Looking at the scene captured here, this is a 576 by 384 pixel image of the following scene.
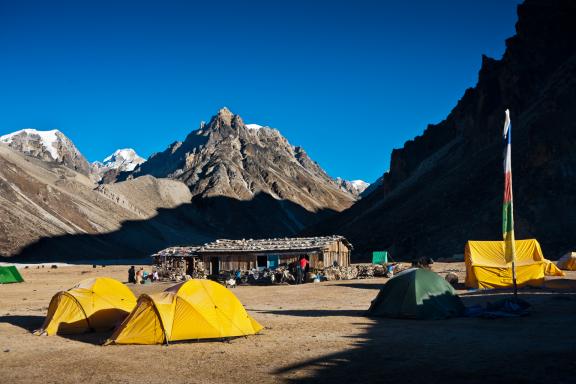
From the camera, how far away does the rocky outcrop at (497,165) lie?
57438mm

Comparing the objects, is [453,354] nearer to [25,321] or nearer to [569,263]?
[25,321]

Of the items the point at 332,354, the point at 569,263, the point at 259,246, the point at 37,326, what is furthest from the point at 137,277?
the point at 569,263

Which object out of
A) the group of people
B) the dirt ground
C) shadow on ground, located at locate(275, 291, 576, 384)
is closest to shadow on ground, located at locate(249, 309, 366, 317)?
the dirt ground

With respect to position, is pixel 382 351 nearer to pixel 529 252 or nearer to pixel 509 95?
pixel 529 252

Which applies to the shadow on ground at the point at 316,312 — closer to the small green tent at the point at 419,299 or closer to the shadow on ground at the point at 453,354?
the small green tent at the point at 419,299

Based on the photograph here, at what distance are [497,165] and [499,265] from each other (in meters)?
45.2

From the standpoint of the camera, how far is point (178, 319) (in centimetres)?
1344

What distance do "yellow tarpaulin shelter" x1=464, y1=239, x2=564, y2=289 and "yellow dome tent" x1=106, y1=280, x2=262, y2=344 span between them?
1610 centimetres

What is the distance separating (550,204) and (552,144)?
8.63 metres

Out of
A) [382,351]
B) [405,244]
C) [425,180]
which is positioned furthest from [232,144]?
[382,351]

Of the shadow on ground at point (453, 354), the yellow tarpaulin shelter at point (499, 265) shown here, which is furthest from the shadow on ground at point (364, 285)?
the shadow on ground at point (453, 354)

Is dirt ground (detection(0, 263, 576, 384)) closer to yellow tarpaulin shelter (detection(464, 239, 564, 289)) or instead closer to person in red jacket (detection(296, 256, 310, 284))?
yellow tarpaulin shelter (detection(464, 239, 564, 289))

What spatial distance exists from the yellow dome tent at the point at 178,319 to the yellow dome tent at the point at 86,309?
2763mm

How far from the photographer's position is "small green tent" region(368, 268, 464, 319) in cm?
1641
